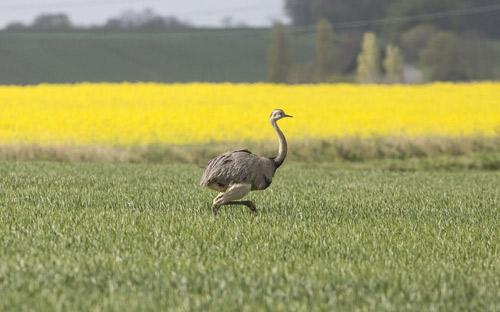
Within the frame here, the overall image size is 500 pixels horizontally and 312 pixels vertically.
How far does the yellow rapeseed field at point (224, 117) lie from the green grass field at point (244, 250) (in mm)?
10081

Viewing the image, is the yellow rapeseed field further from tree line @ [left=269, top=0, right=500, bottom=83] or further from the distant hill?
the distant hill

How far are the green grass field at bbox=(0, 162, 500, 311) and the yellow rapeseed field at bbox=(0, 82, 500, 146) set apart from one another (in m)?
10.1

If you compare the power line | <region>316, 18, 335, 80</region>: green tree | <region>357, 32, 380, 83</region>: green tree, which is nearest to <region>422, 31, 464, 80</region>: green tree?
the power line

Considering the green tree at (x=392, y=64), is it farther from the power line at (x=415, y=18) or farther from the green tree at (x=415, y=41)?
the power line at (x=415, y=18)

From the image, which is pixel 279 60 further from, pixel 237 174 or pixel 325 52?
pixel 237 174

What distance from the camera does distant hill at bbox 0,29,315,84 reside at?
75.9m

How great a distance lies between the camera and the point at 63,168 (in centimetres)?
1736

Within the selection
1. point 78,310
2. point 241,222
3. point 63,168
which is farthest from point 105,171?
point 78,310

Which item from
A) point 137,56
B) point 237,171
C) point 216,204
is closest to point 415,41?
point 137,56

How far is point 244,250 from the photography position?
8.09 meters

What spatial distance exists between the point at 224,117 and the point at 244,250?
1934 cm

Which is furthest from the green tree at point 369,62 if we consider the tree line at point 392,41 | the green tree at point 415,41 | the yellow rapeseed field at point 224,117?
the yellow rapeseed field at point 224,117

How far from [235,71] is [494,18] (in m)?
47.5

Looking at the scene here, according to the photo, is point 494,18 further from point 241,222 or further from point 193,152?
point 241,222
